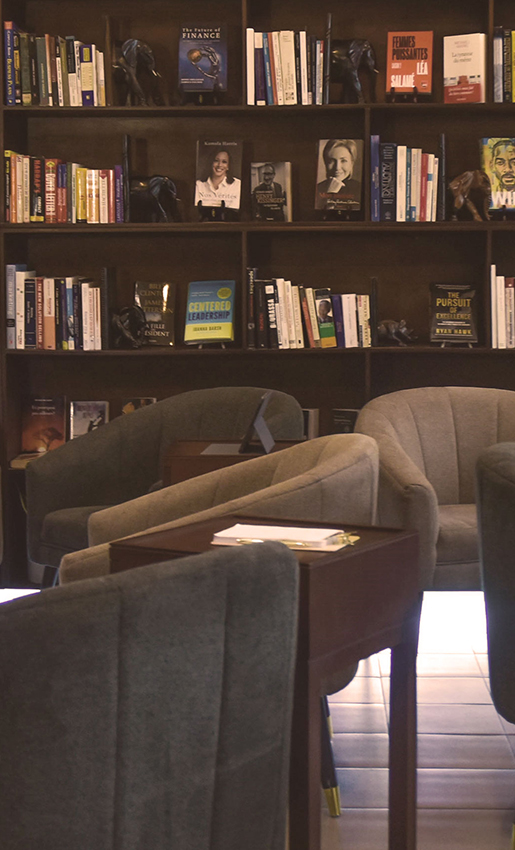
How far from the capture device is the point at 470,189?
3.98m

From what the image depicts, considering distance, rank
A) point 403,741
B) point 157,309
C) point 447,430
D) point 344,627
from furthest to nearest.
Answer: point 157,309 < point 447,430 < point 403,741 < point 344,627

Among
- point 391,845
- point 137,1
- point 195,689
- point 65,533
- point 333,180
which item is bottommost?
point 391,845

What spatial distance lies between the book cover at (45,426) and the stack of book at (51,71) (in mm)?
1293

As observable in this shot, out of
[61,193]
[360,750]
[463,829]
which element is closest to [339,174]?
[61,193]

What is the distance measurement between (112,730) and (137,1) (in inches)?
150

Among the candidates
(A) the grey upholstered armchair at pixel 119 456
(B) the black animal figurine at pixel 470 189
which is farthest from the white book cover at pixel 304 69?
(A) the grey upholstered armchair at pixel 119 456

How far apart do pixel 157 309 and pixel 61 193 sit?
0.64 m

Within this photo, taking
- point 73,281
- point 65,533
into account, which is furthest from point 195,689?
point 73,281

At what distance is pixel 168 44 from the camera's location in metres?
4.24

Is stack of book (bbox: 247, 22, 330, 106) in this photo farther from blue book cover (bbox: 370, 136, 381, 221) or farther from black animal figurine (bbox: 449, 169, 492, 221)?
black animal figurine (bbox: 449, 169, 492, 221)

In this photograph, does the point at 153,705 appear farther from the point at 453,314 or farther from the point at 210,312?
the point at 453,314

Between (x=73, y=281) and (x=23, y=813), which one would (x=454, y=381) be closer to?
(x=73, y=281)

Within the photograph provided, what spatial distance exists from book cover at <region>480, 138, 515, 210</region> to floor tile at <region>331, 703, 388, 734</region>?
7.18 feet

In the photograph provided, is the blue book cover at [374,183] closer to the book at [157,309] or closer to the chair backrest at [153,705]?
the book at [157,309]
